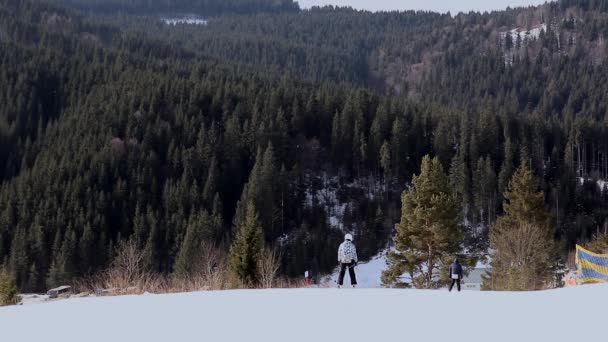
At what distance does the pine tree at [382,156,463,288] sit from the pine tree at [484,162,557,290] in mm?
3681

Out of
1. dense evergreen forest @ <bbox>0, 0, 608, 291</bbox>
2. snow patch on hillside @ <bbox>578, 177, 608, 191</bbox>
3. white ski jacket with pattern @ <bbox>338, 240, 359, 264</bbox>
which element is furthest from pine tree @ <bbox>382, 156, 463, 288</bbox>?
snow patch on hillside @ <bbox>578, 177, 608, 191</bbox>

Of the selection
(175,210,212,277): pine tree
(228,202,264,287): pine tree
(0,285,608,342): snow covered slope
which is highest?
(0,285,608,342): snow covered slope

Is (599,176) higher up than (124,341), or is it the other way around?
(124,341)

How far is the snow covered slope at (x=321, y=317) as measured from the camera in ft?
54.5

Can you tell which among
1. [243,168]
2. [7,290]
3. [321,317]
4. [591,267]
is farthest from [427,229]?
[243,168]

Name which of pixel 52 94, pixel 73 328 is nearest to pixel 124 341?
pixel 73 328

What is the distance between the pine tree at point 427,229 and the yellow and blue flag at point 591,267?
1168cm

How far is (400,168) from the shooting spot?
103 metres

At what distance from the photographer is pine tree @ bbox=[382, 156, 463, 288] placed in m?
43.1

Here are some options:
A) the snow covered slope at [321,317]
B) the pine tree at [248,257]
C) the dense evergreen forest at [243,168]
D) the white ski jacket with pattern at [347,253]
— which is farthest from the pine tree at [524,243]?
the dense evergreen forest at [243,168]

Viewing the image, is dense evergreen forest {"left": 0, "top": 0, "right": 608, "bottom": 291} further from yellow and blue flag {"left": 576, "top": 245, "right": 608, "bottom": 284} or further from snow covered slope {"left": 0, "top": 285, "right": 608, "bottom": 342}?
snow covered slope {"left": 0, "top": 285, "right": 608, "bottom": 342}

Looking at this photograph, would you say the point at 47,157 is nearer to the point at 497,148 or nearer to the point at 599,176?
the point at 497,148

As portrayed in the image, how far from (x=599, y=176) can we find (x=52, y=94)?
10956cm

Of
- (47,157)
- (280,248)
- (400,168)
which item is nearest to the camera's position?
(280,248)
